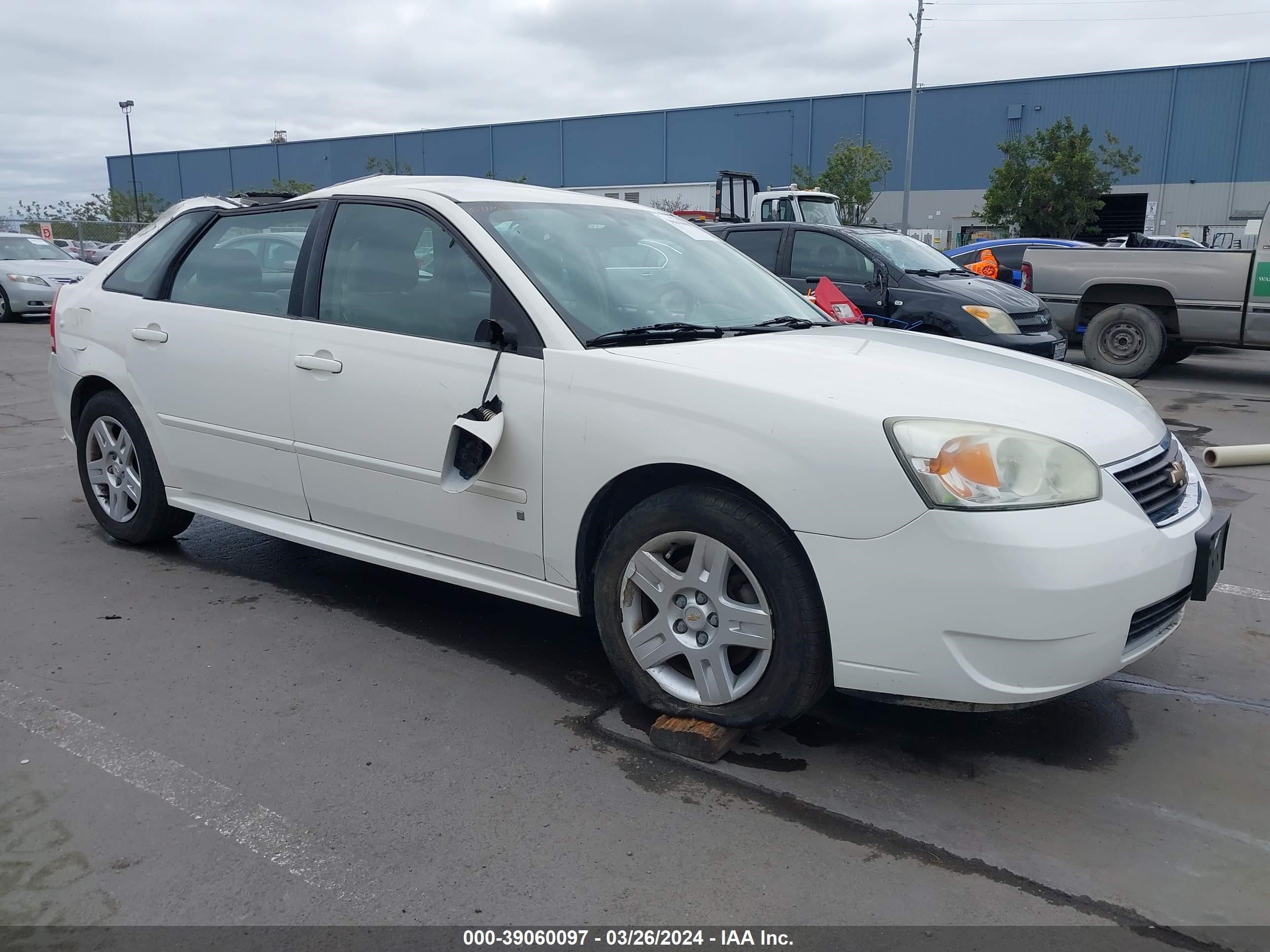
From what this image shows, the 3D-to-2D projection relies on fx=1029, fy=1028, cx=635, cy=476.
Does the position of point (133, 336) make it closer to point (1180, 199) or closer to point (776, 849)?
point (776, 849)

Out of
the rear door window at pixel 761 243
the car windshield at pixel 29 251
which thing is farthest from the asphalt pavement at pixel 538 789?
the car windshield at pixel 29 251

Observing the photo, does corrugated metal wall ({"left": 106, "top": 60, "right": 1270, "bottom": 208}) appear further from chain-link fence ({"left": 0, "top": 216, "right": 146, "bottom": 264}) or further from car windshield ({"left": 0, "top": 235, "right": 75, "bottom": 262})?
car windshield ({"left": 0, "top": 235, "right": 75, "bottom": 262})

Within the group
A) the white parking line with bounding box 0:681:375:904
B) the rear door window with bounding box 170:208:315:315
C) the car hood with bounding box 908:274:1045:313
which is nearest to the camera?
the white parking line with bounding box 0:681:375:904

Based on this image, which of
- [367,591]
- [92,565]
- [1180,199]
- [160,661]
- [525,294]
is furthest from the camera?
[1180,199]

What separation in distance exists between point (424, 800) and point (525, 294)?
1.66 m

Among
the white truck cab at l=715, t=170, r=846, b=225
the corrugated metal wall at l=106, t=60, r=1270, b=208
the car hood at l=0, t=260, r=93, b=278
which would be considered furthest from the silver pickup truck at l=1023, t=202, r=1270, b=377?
the corrugated metal wall at l=106, t=60, r=1270, b=208

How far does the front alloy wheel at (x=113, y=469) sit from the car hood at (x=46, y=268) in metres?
15.0

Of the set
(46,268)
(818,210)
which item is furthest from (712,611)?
(46,268)

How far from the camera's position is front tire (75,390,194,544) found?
4879 millimetres

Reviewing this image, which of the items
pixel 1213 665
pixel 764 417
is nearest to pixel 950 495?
pixel 764 417

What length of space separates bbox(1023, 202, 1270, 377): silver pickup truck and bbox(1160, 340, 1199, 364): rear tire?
0.02 m

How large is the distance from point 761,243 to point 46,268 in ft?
47.6

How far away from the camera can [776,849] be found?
104 inches

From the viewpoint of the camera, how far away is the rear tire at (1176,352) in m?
11.9
